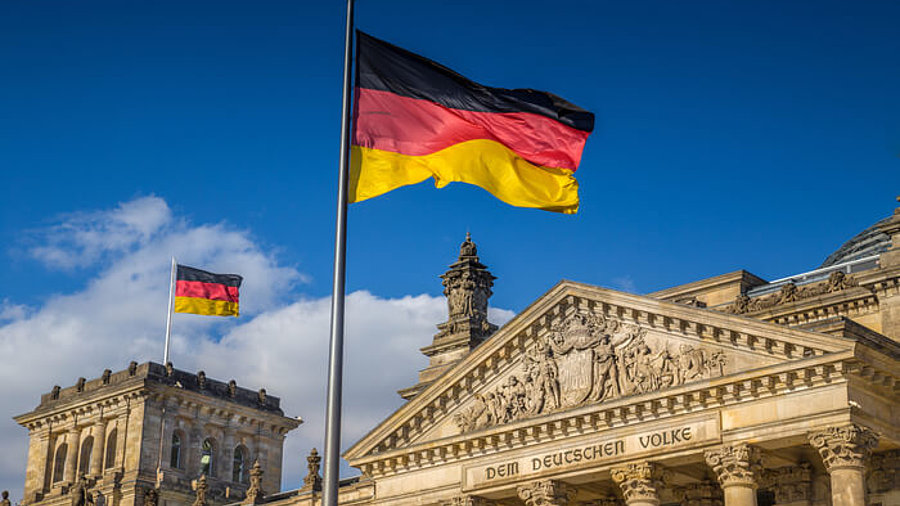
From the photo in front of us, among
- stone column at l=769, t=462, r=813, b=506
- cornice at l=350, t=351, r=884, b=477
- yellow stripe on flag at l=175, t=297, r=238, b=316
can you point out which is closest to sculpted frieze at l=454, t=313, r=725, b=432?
cornice at l=350, t=351, r=884, b=477

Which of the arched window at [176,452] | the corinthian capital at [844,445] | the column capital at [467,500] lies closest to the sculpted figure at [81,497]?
the arched window at [176,452]

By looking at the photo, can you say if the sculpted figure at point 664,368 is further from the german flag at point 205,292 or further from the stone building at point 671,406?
the german flag at point 205,292

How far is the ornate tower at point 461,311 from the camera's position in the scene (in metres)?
57.8

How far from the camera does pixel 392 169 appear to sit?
25.1 metres

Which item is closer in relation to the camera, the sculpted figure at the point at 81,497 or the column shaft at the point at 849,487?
the column shaft at the point at 849,487

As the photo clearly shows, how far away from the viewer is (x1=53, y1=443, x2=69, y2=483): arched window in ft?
263

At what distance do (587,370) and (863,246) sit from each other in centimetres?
1998

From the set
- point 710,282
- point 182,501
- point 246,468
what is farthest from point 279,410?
point 710,282

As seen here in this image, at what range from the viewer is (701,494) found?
145ft

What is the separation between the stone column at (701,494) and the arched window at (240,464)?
137 feet

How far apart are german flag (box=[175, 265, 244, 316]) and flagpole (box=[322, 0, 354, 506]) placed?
5241 cm

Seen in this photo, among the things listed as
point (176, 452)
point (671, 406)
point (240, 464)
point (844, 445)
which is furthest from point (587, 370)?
point (240, 464)

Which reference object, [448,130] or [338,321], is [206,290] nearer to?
[448,130]

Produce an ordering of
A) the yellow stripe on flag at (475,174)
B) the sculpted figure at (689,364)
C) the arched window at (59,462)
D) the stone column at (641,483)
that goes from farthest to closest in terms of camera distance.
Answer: the arched window at (59,462) < the stone column at (641,483) < the sculpted figure at (689,364) < the yellow stripe on flag at (475,174)
